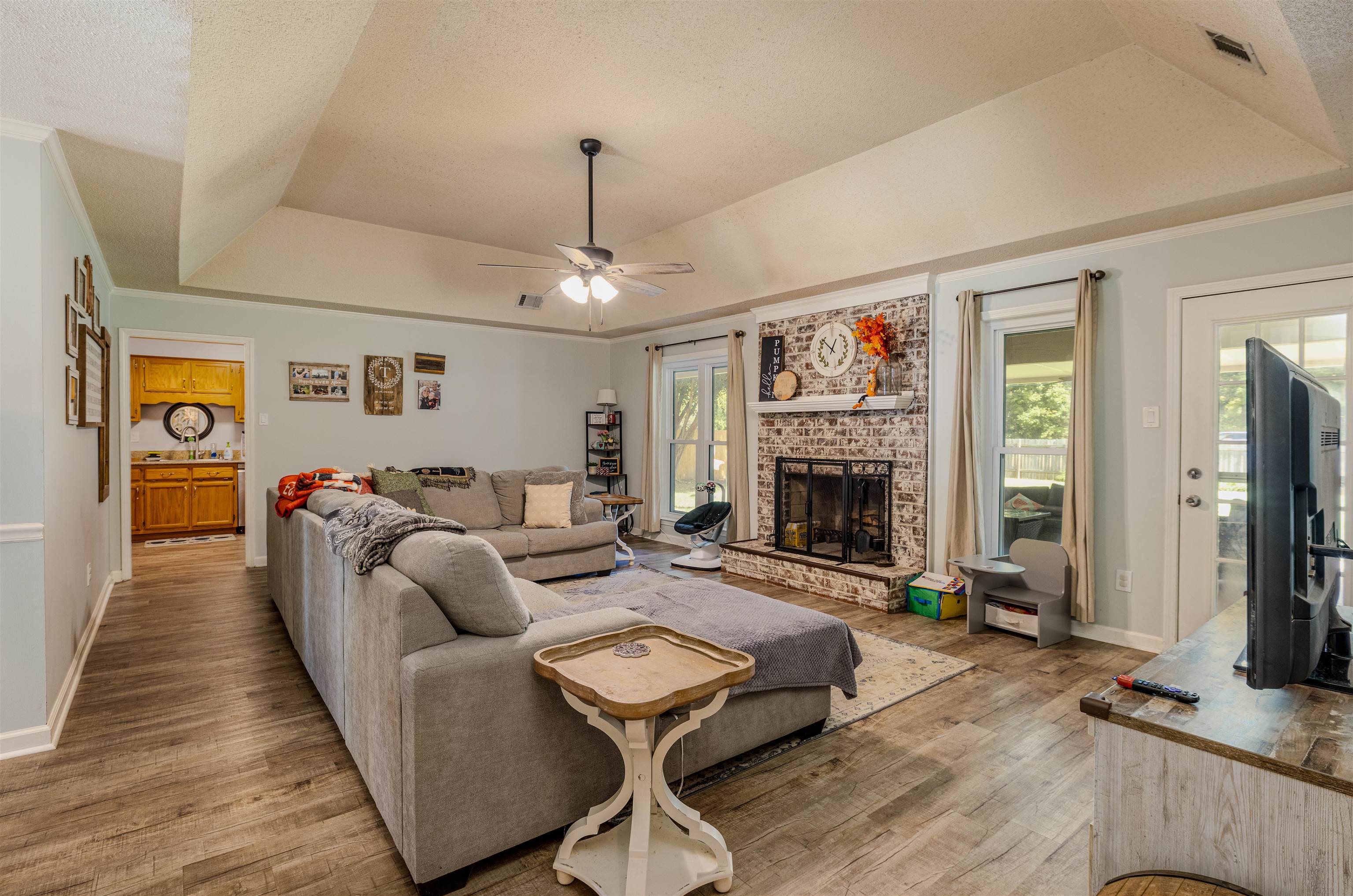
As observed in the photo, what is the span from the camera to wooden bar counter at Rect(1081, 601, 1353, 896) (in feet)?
3.23

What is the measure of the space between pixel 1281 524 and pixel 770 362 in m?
4.90

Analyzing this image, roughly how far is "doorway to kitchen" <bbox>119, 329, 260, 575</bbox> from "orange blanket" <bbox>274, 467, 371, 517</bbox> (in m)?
3.10

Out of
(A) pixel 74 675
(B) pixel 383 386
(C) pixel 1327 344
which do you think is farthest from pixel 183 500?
(C) pixel 1327 344

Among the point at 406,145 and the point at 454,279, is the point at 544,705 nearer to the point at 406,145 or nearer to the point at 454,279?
the point at 406,145

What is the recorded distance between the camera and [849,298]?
17.3ft

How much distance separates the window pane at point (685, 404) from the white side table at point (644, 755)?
526cm

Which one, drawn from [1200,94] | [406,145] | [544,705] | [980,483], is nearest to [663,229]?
[406,145]

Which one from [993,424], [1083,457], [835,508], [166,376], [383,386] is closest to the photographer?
[1083,457]

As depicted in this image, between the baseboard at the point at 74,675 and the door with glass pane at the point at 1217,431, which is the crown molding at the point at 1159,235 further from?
the baseboard at the point at 74,675

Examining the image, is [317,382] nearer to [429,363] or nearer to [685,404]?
[429,363]

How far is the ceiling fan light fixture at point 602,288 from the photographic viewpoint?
3977mm

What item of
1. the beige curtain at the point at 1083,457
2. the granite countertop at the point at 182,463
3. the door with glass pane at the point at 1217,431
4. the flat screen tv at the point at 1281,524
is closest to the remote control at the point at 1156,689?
the flat screen tv at the point at 1281,524

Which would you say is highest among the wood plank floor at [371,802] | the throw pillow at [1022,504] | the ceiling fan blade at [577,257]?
the ceiling fan blade at [577,257]

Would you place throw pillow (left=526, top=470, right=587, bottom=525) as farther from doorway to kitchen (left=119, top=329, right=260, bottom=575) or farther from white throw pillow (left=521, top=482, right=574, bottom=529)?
doorway to kitchen (left=119, top=329, right=260, bottom=575)
